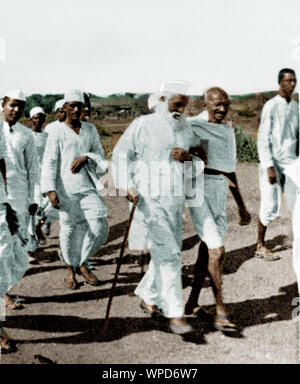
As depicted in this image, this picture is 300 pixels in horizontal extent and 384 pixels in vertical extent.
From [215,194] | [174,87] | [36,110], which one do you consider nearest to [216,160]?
[215,194]

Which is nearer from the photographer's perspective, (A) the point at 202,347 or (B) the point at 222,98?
(A) the point at 202,347

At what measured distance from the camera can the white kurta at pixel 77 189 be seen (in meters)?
6.05

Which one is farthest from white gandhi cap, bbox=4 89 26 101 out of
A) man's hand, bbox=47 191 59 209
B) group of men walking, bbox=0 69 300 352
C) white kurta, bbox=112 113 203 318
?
man's hand, bbox=47 191 59 209

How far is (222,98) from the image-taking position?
4793 millimetres

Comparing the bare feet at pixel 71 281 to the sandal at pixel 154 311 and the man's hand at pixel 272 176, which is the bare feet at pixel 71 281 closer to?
the sandal at pixel 154 311

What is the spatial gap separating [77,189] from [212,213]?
1.79m

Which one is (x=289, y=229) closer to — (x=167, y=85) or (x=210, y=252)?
(x=210, y=252)

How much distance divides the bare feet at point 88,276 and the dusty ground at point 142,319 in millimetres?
88

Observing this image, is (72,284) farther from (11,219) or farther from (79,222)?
(11,219)

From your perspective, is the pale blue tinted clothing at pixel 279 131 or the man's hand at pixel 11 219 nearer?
the man's hand at pixel 11 219

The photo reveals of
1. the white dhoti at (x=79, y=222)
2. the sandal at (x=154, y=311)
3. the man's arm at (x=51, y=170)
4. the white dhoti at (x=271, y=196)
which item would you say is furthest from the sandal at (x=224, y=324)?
the man's arm at (x=51, y=170)

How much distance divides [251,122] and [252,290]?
625cm
